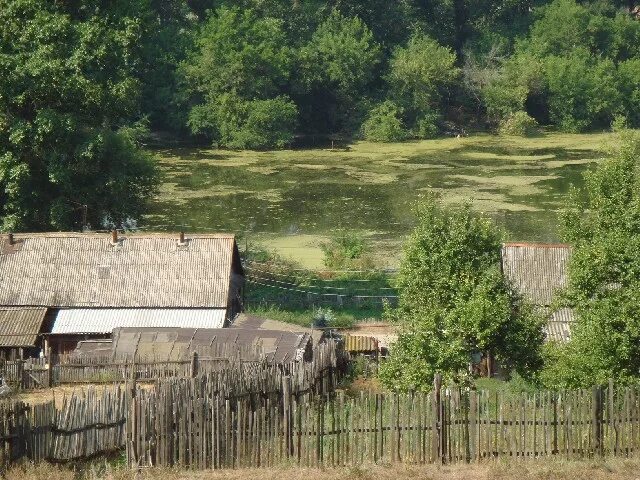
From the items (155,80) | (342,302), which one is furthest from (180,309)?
(155,80)

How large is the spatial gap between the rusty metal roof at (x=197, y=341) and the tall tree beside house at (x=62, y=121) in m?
11.8

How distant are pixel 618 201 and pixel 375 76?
66.7 m

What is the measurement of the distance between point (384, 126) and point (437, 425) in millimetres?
64538

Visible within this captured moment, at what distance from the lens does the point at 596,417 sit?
62.2 feet

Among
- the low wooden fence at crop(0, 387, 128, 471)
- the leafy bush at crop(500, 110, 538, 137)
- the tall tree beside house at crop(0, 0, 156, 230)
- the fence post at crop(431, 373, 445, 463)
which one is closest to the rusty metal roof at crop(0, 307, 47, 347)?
the tall tree beside house at crop(0, 0, 156, 230)

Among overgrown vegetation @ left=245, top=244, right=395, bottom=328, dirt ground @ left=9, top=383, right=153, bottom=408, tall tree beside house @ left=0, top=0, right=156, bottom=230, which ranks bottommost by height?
overgrown vegetation @ left=245, top=244, right=395, bottom=328

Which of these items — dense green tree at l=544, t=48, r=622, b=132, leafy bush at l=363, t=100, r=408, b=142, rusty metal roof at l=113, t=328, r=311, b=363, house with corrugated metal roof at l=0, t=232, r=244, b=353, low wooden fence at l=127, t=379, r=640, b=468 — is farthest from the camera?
dense green tree at l=544, t=48, r=622, b=132

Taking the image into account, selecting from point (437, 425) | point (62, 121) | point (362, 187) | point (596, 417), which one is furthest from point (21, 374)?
point (362, 187)

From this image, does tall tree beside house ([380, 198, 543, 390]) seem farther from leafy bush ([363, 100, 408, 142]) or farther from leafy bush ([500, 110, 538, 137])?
leafy bush ([500, 110, 538, 137])

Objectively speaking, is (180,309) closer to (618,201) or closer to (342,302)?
(342,302)

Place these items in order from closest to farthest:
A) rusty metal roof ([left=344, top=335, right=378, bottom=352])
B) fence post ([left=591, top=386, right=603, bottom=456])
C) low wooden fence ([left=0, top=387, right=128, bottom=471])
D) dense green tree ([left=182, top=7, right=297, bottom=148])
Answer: low wooden fence ([left=0, top=387, right=128, bottom=471]) < fence post ([left=591, top=386, right=603, bottom=456]) < rusty metal roof ([left=344, top=335, right=378, bottom=352]) < dense green tree ([left=182, top=7, right=297, bottom=148])

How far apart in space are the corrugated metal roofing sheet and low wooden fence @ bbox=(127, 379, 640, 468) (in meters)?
13.6

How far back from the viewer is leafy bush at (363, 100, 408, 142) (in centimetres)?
8244

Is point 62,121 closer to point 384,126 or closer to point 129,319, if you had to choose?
point 129,319
